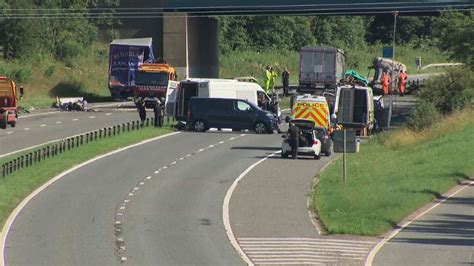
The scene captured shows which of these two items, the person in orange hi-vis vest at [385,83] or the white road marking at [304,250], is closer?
the white road marking at [304,250]

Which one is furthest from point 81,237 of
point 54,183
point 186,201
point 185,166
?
point 185,166

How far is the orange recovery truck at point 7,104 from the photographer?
55281 millimetres

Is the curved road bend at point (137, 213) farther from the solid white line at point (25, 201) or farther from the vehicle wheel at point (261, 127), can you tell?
the vehicle wheel at point (261, 127)

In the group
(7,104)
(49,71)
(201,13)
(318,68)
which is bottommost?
(49,71)

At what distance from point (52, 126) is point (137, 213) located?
28.9 m

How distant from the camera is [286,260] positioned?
22703 millimetres

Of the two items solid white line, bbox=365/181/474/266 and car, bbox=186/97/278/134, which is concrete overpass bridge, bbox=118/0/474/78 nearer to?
car, bbox=186/97/278/134

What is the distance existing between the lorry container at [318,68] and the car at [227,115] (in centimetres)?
1538

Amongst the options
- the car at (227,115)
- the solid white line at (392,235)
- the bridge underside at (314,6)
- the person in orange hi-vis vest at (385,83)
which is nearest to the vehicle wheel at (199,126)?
the car at (227,115)

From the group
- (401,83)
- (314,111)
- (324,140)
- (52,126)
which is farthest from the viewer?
(401,83)

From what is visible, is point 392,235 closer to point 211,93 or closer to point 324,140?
point 324,140

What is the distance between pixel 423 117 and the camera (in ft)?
183

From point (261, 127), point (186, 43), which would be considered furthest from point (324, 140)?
point (186, 43)

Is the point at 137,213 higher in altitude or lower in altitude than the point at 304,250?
lower
